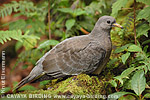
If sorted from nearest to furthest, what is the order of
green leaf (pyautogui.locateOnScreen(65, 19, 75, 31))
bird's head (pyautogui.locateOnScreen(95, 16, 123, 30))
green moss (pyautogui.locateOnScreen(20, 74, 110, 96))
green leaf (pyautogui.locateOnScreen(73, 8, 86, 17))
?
green moss (pyautogui.locateOnScreen(20, 74, 110, 96)), bird's head (pyautogui.locateOnScreen(95, 16, 123, 30)), green leaf (pyautogui.locateOnScreen(65, 19, 75, 31)), green leaf (pyautogui.locateOnScreen(73, 8, 86, 17))

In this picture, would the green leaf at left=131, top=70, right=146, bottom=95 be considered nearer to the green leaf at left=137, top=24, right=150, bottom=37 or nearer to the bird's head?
the green leaf at left=137, top=24, right=150, bottom=37

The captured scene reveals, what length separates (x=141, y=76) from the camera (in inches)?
123

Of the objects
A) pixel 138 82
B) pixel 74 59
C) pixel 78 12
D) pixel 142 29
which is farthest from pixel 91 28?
pixel 138 82

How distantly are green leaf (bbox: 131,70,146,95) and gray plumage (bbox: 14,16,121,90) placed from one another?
2.47 ft

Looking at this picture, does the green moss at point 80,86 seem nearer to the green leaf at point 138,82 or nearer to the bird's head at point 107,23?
the green leaf at point 138,82

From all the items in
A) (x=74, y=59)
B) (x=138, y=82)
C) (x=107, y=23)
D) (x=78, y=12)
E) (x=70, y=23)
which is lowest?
(x=138, y=82)

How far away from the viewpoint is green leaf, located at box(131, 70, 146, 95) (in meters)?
3.04

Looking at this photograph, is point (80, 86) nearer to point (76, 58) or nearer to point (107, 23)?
point (76, 58)

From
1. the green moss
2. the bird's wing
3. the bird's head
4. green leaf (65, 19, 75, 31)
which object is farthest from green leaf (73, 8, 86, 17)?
the green moss

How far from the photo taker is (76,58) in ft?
12.2

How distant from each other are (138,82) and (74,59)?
1.24 meters

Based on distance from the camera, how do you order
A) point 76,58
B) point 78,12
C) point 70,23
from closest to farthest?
point 76,58 → point 70,23 → point 78,12

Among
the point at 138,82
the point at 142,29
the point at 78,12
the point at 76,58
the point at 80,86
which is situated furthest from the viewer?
the point at 78,12

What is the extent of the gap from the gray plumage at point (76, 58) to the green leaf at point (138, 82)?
75 cm
